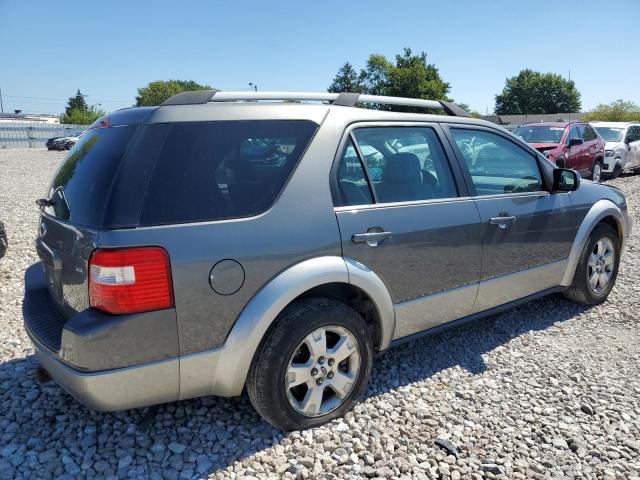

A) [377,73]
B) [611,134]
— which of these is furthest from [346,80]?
[611,134]

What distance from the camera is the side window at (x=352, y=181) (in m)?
2.77

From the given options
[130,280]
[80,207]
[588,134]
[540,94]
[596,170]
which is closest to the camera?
[130,280]

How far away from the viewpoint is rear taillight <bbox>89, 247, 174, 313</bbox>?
7.00 ft

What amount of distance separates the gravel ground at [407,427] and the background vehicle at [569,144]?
841 centimetres

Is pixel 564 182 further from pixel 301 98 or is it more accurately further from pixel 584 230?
pixel 301 98

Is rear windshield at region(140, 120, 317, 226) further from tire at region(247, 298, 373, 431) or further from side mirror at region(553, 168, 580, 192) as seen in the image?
side mirror at region(553, 168, 580, 192)

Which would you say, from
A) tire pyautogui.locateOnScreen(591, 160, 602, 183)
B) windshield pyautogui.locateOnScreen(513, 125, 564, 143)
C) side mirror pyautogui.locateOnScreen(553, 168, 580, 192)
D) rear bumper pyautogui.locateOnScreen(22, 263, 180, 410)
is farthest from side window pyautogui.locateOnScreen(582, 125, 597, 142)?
rear bumper pyautogui.locateOnScreen(22, 263, 180, 410)

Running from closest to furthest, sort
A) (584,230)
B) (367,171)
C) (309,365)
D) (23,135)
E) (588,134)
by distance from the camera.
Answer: (309,365) → (367,171) → (584,230) → (588,134) → (23,135)

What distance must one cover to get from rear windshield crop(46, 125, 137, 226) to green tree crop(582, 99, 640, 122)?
49856 millimetres

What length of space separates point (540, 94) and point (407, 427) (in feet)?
320

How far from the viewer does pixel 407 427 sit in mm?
2803

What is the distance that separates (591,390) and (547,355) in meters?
0.49

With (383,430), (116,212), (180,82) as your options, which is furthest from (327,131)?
(180,82)

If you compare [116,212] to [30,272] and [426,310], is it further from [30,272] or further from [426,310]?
[426,310]
